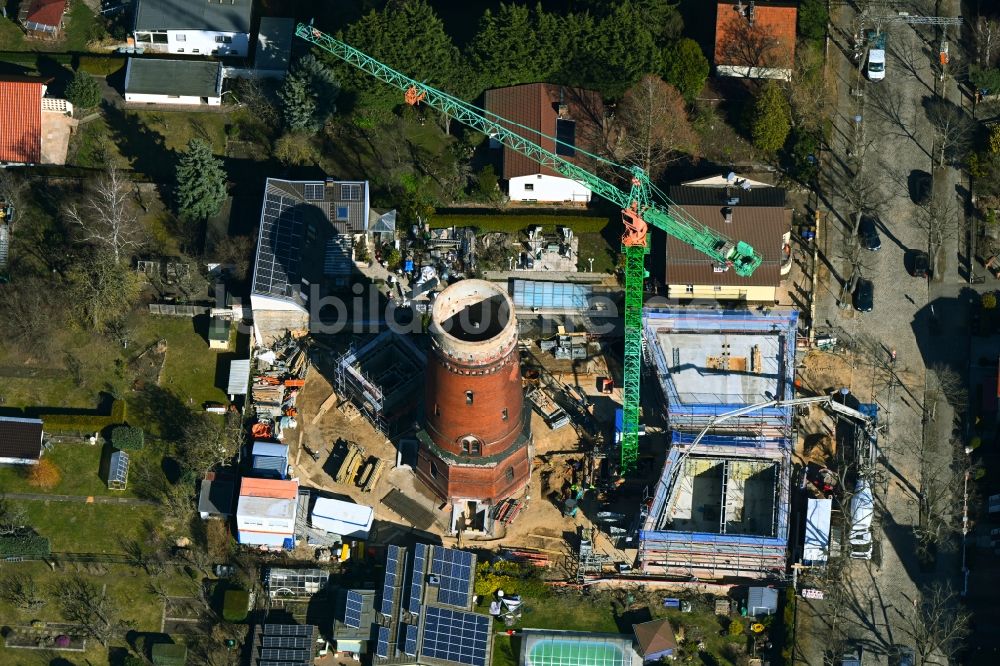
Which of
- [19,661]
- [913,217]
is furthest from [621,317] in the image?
[19,661]

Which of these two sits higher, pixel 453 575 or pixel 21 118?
pixel 21 118

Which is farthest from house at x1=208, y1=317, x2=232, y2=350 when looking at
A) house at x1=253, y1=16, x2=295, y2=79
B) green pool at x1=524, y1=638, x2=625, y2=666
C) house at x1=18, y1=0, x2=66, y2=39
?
green pool at x1=524, y1=638, x2=625, y2=666

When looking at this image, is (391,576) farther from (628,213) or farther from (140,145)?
(140,145)

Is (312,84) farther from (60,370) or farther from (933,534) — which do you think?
(933,534)

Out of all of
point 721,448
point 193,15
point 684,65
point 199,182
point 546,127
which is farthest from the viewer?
point 193,15

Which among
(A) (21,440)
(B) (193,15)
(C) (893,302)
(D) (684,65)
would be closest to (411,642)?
(A) (21,440)

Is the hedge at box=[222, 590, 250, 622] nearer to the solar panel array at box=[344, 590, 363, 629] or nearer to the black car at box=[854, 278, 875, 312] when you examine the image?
the solar panel array at box=[344, 590, 363, 629]

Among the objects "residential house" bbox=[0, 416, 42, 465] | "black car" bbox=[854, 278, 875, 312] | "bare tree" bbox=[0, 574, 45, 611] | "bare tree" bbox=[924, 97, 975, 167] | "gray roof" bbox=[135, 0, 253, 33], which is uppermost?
"gray roof" bbox=[135, 0, 253, 33]
